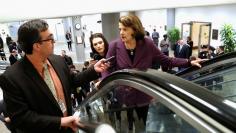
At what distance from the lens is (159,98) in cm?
137

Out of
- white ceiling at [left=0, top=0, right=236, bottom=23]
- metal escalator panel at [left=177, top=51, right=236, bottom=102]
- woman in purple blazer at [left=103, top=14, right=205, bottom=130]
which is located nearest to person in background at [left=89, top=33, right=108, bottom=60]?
woman in purple blazer at [left=103, top=14, right=205, bottom=130]

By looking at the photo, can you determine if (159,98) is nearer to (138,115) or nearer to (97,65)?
(138,115)

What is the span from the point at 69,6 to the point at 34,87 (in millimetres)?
3962

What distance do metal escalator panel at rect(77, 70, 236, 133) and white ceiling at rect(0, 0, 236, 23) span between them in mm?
2924

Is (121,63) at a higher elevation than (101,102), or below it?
higher

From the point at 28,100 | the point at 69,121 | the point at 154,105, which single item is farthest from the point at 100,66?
the point at 154,105

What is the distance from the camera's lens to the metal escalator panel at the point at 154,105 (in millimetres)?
1084

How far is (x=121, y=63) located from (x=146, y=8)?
12.5 ft

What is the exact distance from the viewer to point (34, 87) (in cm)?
226

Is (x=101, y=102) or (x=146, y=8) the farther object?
(x=146, y=8)

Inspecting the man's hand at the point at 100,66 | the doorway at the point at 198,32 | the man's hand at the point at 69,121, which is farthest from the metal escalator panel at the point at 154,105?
the doorway at the point at 198,32

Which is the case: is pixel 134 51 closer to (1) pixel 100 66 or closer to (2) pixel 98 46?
(2) pixel 98 46

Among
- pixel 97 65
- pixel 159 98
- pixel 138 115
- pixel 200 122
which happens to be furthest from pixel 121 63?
pixel 200 122

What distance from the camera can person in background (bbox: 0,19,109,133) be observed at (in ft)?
7.16
